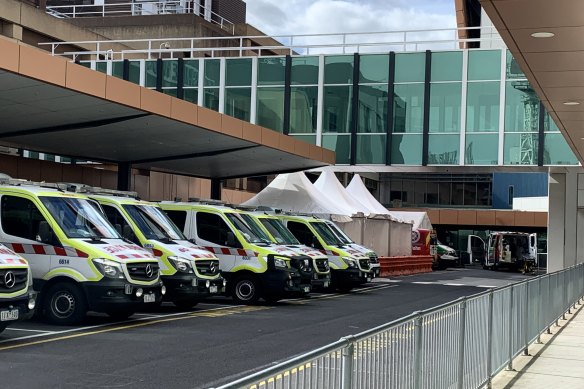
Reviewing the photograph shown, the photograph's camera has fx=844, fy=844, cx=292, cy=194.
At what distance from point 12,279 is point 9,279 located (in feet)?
0.22

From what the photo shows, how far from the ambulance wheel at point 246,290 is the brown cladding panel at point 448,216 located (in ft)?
156

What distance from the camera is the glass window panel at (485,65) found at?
3712 centimetres

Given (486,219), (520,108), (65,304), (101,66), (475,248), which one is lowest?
(475,248)

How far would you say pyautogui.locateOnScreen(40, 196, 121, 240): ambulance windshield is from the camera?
14.8 metres

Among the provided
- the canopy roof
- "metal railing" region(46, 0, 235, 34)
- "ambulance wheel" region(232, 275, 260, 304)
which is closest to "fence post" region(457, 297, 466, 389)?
"ambulance wheel" region(232, 275, 260, 304)

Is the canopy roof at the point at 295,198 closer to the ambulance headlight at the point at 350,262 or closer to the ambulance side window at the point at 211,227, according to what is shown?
A: the ambulance headlight at the point at 350,262

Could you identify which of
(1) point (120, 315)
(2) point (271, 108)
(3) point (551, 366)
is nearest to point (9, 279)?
(1) point (120, 315)

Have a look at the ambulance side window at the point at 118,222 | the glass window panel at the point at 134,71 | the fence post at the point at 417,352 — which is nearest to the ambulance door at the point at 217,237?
the ambulance side window at the point at 118,222

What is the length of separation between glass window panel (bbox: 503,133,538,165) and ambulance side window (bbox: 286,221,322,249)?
46.5 feet

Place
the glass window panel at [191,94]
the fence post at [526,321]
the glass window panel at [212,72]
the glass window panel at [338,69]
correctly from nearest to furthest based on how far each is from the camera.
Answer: the fence post at [526,321]
the glass window panel at [338,69]
the glass window panel at [212,72]
the glass window panel at [191,94]

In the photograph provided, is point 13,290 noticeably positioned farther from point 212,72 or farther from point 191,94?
point 191,94

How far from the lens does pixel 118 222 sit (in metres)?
17.8

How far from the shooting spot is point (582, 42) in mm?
9961

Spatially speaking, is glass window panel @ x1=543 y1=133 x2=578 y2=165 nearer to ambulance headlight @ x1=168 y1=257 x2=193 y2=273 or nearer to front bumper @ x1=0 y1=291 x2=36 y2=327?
ambulance headlight @ x1=168 y1=257 x2=193 y2=273
